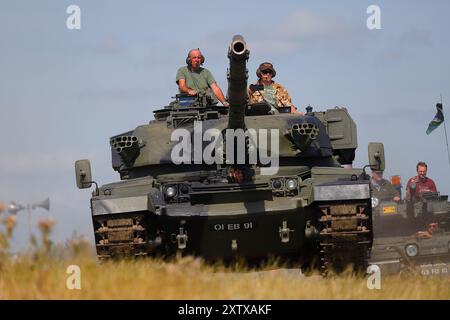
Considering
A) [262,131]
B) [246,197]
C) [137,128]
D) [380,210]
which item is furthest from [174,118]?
[380,210]

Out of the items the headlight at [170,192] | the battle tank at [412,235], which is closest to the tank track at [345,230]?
the headlight at [170,192]

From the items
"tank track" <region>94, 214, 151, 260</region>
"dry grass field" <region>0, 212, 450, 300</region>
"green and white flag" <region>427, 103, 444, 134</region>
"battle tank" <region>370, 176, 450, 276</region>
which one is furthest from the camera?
"green and white flag" <region>427, 103, 444, 134</region>

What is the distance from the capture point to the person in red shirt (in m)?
22.2

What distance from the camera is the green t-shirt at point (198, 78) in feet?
56.3

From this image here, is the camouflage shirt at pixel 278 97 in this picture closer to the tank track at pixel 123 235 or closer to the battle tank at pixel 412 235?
the battle tank at pixel 412 235

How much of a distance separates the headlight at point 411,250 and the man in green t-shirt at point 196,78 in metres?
4.97

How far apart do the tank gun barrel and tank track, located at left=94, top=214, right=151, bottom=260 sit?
1.72 meters

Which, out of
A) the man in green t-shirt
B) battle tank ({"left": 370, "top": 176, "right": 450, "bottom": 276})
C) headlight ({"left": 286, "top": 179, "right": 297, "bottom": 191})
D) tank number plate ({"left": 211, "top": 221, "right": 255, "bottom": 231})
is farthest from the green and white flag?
tank number plate ({"left": 211, "top": 221, "right": 255, "bottom": 231})

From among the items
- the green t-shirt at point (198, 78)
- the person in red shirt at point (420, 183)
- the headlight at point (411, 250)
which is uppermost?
the green t-shirt at point (198, 78)

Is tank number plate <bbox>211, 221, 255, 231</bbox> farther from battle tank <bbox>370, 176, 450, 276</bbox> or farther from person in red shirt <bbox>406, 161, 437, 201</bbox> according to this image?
person in red shirt <bbox>406, 161, 437, 201</bbox>

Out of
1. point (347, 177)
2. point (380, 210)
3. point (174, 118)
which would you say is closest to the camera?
point (347, 177)
